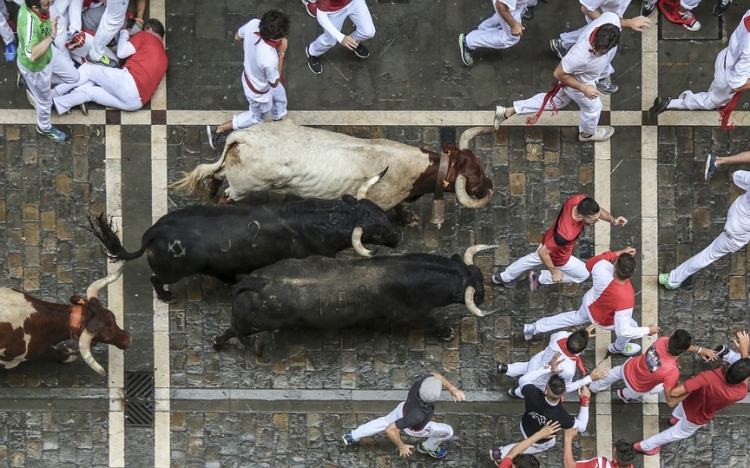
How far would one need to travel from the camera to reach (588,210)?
10.9 m

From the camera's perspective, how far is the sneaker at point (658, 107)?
12789 mm

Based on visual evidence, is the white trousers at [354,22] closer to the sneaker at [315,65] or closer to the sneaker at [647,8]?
the sneaker at [315,65]

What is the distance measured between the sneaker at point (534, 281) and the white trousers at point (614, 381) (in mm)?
1495

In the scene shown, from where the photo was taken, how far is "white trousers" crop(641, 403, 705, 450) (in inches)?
469

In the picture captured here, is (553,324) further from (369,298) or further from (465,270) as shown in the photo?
(369,298)

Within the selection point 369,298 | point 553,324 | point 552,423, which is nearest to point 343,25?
point 369,298

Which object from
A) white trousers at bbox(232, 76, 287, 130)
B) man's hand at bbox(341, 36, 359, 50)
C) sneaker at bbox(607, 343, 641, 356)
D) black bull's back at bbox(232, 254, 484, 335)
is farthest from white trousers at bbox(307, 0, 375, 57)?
sneaker at bbox(607, 343, 641, 356)

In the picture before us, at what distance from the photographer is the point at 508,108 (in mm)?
12742

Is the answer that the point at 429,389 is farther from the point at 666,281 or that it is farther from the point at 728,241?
the point at 728,241

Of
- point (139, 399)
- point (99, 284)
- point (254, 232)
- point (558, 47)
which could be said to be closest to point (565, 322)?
point (558, 47)

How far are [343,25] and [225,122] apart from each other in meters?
2.22

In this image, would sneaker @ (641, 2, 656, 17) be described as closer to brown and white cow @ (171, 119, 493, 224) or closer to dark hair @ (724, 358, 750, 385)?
brown and white cow @ (171, 119, 493, 224)

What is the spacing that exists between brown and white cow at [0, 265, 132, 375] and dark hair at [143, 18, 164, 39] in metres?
3.61

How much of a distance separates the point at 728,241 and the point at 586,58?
3188mm
